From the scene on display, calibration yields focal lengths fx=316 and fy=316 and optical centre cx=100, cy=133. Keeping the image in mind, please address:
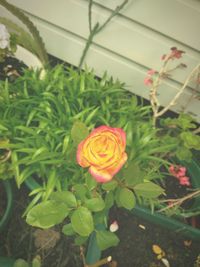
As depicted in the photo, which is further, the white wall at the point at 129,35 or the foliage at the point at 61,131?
the white wall at the point at 129,35

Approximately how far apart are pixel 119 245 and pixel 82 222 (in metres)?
0.79

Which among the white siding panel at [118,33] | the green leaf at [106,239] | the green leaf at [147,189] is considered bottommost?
the green leaf at [106,239]

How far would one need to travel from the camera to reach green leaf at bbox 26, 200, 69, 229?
77 centimetres

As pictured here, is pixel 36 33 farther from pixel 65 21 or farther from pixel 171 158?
pixel 171 158

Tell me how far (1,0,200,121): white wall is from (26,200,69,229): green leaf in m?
1.00

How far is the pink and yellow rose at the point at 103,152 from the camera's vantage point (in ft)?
2.36

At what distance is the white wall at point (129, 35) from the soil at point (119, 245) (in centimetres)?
→ 73

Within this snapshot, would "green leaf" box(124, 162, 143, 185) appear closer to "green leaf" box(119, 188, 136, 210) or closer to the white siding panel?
"green leaf" box(119, 188, 136, 210)

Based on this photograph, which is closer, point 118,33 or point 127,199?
point 127,199

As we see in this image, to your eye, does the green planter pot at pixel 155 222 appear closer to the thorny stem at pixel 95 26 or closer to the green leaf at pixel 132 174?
the green leaf at pixel 132 174

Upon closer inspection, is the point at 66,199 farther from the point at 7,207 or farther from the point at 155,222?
the point at 155,222

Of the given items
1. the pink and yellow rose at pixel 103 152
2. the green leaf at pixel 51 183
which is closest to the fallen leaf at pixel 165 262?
the green leaf at pixel 51 183

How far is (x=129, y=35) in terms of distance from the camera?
1852 mm

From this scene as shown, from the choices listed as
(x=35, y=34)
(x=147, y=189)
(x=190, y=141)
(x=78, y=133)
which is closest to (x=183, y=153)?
(x=190, y=141)
